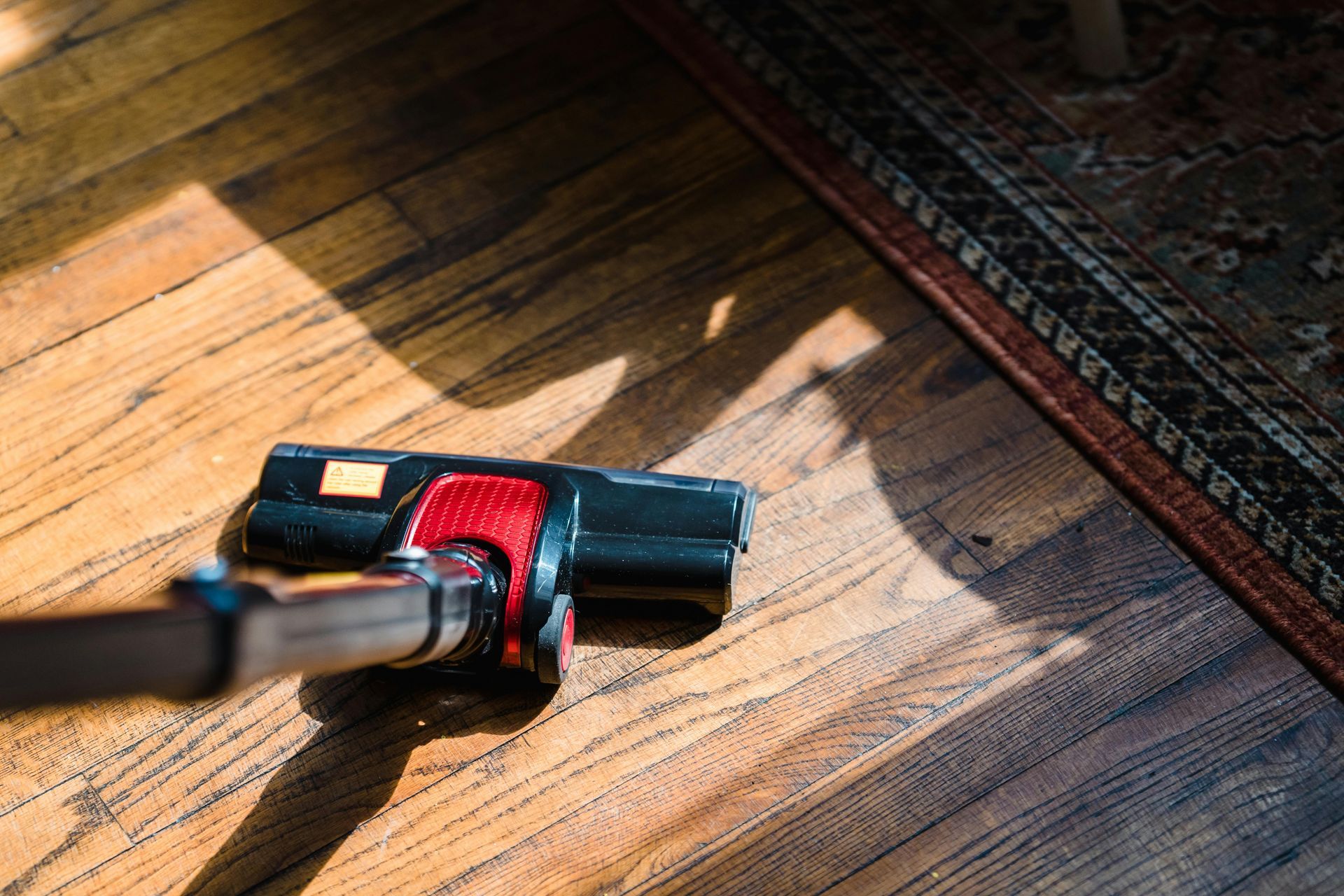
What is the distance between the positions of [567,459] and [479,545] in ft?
0.67

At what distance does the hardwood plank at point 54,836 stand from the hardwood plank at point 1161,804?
1.96 feet

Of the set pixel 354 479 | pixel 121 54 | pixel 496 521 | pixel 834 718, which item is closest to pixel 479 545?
pixel 496 521

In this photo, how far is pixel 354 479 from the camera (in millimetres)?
988

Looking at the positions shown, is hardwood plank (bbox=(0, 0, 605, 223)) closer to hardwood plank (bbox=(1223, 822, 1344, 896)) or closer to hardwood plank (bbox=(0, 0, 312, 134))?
hardwood plank (bbox=(0, 0, 312, 134))

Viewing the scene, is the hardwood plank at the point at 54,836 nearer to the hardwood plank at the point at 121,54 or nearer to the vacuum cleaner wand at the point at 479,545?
the vacuum cleaner wand at the point at 479,545

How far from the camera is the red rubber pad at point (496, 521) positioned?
2.92 ft

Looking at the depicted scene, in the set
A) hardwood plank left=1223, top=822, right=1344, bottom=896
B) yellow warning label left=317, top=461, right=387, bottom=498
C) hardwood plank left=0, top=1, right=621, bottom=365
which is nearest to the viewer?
hardwood plank left=1223, top=822, right=1344, bottom=896

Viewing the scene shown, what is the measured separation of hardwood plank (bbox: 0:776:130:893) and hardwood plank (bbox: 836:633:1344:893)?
599 mm

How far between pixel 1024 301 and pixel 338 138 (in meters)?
0.81

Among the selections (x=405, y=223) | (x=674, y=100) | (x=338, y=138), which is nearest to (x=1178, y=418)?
(x=674, y=100)

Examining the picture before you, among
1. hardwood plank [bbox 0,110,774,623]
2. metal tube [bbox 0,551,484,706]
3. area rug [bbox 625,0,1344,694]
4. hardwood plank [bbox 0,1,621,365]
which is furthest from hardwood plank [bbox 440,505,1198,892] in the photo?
hardwood plank [bbox 0,1,621,365]

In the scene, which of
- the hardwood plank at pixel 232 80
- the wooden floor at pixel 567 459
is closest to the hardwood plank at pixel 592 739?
the wooden floor at pixel 567 459

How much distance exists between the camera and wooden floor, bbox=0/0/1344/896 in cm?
90

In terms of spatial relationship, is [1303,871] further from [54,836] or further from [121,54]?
[121,54]
